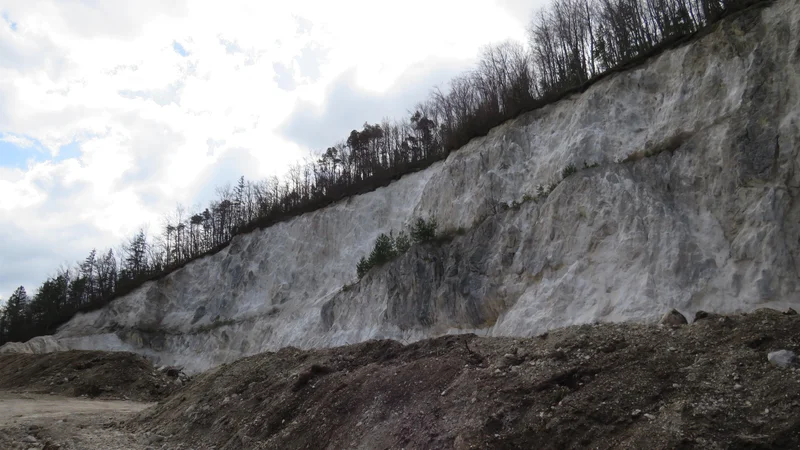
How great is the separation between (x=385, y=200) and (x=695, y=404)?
2412 centimetres

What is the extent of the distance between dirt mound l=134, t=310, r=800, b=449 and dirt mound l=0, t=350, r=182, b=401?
11.9 metres

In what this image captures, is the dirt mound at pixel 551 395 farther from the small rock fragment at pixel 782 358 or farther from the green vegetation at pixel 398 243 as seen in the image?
the green vegetation at pixel 398 243

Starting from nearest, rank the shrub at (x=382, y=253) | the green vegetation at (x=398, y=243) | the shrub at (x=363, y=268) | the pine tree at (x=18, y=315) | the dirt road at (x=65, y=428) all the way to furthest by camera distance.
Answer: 1. the dirt road at (x=65, y=428)
2. the green vegetation at (x=398, y=243)
3. the shrub at (x=382, y=253)
4. the shrub at (x=363, y=268)
5. the pine tree at (x=18, y=315)

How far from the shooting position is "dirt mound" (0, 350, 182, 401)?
2136 centimetres

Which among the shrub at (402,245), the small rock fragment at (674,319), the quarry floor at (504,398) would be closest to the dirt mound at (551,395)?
the quarry floor at (504,398)

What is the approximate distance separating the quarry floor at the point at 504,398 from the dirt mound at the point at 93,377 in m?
7.82

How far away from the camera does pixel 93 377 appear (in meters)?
21.9

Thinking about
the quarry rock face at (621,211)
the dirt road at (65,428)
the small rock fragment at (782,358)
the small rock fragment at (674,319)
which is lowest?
the dirt road at (65,428)

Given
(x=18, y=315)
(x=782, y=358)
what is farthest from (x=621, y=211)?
(x=18, y=315)

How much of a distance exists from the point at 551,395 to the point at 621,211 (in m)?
8.40

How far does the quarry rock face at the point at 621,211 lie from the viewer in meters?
11.2

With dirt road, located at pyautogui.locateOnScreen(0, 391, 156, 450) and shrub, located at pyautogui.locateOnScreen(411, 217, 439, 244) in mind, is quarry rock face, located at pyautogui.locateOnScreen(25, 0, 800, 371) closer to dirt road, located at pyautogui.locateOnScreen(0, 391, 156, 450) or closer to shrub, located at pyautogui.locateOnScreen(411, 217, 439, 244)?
shrub, located at pyautogui.locateOnScreen(411, 217, 439, 244)

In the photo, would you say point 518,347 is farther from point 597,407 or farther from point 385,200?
point 385,200

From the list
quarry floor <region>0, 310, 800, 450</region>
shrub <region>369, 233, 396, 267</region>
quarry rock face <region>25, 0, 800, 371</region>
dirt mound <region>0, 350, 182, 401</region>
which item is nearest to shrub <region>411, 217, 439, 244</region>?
quarry rock face <region>25, 0, 800, 371</region>
